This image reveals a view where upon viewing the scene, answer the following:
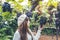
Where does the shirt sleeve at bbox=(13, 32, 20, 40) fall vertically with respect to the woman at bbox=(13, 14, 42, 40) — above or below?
below

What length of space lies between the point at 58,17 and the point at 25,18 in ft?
1.02

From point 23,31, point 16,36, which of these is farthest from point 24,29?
point 16,36

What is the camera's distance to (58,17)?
98cm

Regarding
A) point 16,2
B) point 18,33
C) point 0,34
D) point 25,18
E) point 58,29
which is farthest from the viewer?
point 58,29

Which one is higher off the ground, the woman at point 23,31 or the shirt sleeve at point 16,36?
the woman at point 23,31

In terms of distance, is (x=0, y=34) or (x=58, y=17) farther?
(x=58, y=17)

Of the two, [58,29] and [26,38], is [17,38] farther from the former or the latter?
[58,29]

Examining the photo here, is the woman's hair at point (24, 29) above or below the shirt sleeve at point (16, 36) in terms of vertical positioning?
above

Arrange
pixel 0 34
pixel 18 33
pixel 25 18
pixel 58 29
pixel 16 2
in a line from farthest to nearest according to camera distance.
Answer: pixel 58 29 < pixel 18 33 < pixel 25 18 < pixel 0 34 < pixel 16 2

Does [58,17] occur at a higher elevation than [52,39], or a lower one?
higher

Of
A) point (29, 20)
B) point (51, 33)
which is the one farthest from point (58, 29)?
point (29, 20)

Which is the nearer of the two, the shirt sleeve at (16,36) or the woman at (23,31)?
the woman at (23,31)

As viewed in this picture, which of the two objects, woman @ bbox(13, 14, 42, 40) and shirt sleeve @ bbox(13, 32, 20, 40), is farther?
shirt sleeve @ bbox(13, 32, 20, 40)

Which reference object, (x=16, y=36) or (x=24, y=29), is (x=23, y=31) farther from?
(x=16, y=36)
